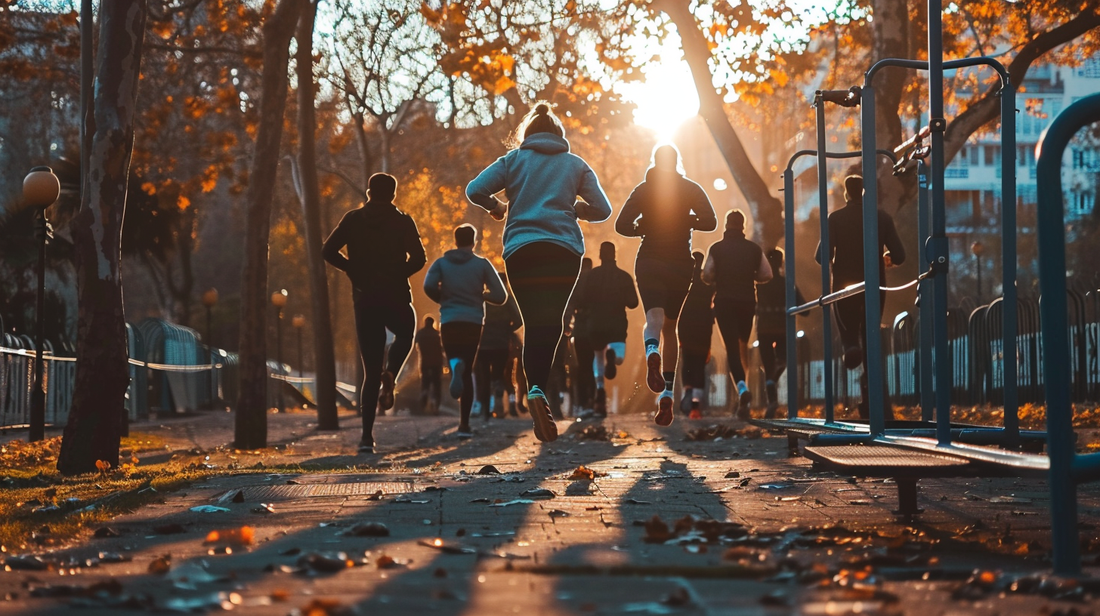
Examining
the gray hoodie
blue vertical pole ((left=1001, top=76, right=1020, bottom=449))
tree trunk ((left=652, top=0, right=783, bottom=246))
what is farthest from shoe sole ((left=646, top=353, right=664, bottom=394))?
tree trunk ((left=652, top=0, right=783, bottom=246))

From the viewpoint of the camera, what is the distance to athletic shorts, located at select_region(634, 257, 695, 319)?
412 inches

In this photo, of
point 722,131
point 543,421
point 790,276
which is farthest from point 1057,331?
point 722,131

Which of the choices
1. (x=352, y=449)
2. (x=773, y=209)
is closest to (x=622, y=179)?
(x=773, y=209)

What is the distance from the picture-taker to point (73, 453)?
10062mm

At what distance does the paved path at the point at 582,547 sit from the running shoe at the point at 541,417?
0.27 metres

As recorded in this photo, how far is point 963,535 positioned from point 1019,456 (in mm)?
849

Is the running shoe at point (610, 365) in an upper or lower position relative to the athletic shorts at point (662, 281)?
lower

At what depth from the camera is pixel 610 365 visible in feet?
54.8

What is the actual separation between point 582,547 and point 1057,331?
5.16ft

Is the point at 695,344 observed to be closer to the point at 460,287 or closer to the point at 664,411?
the point at 460,287

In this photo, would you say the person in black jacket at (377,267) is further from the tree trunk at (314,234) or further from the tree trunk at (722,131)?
the tree trunk at (314,234)

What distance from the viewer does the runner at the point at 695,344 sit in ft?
46.5

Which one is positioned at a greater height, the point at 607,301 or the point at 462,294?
the point at 607,301

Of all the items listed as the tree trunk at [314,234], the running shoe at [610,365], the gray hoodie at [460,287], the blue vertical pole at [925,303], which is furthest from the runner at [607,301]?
the blue vertical pole at [925,303]
